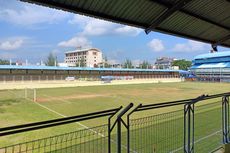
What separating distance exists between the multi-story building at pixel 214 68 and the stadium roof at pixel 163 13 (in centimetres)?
6762

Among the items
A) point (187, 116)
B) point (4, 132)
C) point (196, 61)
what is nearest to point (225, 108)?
point (187, 116)

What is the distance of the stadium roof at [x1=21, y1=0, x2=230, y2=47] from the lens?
4277 millimetres

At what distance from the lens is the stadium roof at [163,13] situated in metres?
4.28

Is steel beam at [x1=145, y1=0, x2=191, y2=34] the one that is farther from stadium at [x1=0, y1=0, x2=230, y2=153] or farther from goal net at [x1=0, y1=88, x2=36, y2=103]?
goal net at [x1=0, y1=88, x2=36, y2=103]

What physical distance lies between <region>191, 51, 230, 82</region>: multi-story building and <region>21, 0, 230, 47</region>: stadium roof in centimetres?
6762

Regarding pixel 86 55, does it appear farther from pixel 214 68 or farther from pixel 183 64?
pixel 214 68

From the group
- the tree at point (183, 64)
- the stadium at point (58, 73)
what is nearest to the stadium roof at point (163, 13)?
the stadium at point (58, 73)

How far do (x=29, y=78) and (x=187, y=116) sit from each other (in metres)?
50.5

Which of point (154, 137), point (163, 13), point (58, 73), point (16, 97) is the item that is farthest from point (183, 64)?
point (163, 13)

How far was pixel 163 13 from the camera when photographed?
508 cm

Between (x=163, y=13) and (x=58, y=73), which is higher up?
(x=163, y=13)

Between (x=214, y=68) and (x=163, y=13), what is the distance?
7431cm

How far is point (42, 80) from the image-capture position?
53.4 m

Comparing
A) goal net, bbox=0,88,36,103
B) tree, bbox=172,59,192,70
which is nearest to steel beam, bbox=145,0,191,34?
goal net, bbox=0,88,36,103
